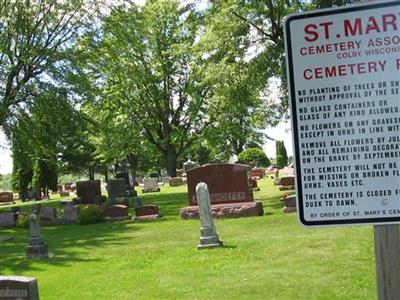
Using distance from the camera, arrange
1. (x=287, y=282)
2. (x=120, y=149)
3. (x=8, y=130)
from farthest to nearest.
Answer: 1. (x=120, y=149)
2. (x=8, y=130)
3. (x=287, y=282)

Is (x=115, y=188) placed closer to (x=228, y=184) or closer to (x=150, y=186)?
(x=228, y=184)

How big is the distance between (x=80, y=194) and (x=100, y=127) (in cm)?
369

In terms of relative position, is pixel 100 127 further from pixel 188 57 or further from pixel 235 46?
pixel 188 57

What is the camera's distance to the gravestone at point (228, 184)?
18500mm

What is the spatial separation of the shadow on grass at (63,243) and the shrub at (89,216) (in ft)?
1.48

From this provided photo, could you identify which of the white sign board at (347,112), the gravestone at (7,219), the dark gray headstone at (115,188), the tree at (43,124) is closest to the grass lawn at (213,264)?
the white sign board at (347,112)

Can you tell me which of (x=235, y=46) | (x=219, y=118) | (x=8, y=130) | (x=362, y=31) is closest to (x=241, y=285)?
(x=362, y=31)

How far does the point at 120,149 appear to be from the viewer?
152ft

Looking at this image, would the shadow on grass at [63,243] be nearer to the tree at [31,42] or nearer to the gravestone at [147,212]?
the gravestone at [147,212]

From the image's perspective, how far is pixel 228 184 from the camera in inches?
732

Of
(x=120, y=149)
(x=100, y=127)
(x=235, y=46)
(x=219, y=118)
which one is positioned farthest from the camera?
(x=120, y=149)

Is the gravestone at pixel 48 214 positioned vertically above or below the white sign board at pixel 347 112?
below

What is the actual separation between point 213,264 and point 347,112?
26.3ft

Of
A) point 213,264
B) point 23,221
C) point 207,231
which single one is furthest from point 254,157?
point 213,264
